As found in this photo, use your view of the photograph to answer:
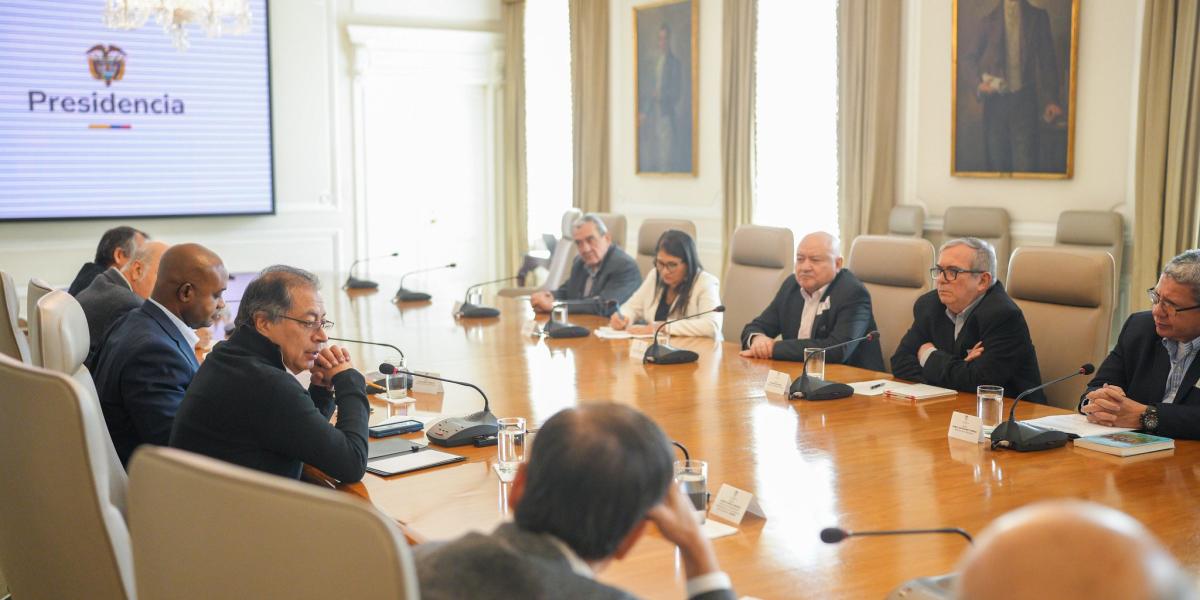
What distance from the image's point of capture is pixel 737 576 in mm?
1889

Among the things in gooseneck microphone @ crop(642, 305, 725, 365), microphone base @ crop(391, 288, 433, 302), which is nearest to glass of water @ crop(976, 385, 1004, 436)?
gooseneck microphone @ crop(642, 305, 725, 365)

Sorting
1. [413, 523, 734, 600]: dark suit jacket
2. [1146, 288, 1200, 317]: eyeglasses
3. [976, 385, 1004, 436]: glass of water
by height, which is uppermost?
[1146, 288, 1200, 317]: eyeglasses

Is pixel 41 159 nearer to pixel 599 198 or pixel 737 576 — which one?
pixel 599 198

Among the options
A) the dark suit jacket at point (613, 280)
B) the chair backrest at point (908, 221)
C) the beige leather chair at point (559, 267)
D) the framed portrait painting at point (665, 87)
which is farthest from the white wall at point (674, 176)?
the dark suit jacket at point (613, 280)

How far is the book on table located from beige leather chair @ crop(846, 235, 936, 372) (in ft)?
5.88

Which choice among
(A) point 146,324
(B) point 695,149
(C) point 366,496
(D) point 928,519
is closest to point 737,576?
Result: (D) point 928,519

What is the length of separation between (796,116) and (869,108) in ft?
2.92

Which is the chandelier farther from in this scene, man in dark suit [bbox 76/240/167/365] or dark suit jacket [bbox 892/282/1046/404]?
dark suit jacket [bbox 892/282/1046/404]

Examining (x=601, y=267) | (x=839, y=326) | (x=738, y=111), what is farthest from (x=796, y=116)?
(x=839, y=326)

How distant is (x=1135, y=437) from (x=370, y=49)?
7518 mm

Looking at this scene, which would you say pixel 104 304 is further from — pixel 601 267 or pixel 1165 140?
pixel 1165 140

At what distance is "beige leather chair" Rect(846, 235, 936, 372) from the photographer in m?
→ 4.60

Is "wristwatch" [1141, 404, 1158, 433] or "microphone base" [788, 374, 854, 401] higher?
"wristwatch" [1141, 404, 1158, 433]

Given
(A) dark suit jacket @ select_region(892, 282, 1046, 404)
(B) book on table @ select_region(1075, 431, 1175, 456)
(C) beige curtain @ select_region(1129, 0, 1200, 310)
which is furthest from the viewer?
(C) beige curtain @ select_region(1129, 0, 1200, 310)
